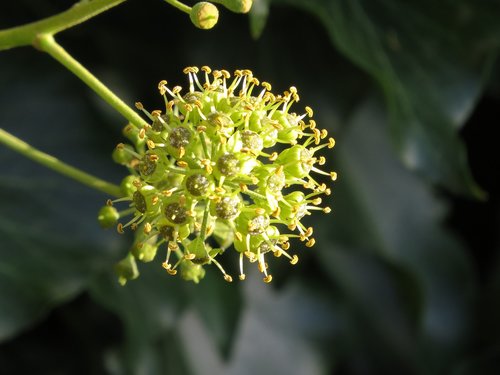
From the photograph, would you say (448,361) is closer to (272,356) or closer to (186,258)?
→ (272,356)

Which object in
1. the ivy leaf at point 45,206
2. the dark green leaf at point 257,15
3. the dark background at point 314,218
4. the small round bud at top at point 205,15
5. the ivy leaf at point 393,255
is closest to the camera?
the small round bud at top at point 205,15

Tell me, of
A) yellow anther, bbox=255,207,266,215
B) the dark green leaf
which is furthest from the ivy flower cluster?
the dark green leaf

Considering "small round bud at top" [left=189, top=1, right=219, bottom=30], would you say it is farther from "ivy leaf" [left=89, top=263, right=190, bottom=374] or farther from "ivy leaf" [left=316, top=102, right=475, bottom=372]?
"ivy leaf" [left=316, top=102, right=475, bottom=372]

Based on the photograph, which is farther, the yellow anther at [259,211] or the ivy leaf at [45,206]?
Result: the ivy leaf at [45,206]

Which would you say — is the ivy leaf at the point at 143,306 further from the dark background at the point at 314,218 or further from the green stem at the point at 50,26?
the green stem at the point at 50,26

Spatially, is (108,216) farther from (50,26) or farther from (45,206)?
(45,206)

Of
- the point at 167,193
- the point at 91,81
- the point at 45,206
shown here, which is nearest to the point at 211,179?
the point at 167,193

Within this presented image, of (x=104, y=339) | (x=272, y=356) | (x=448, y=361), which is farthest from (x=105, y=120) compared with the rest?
(x=448, y=361)

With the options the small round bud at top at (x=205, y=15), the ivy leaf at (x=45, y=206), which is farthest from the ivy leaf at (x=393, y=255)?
the small round bud at top at (x=205, y=15)
